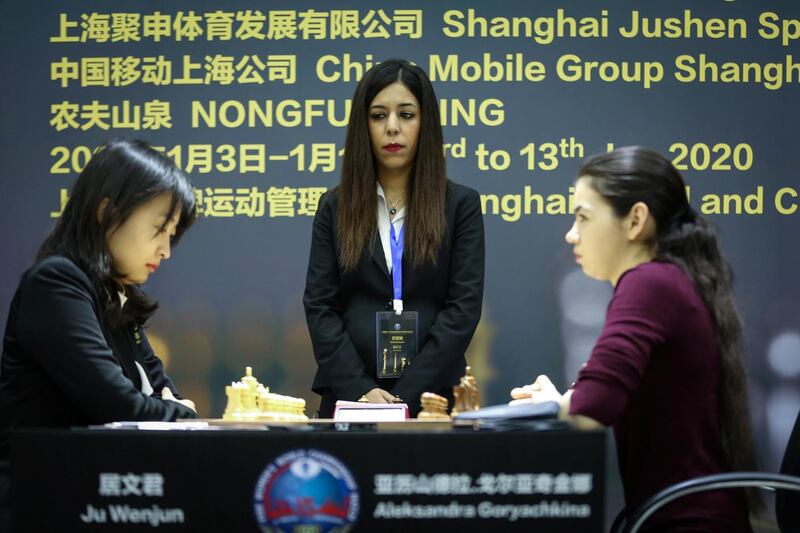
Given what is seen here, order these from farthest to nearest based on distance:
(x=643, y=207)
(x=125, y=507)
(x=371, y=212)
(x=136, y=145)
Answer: (x=371, y=212), (x=136, y=145), (x=643, y=207), (x=125, y=507)

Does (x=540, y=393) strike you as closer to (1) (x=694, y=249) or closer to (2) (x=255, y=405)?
(1) (x=694, y=249)

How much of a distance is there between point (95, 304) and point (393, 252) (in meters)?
1.40

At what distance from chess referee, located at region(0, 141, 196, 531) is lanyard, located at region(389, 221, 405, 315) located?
1.02 m

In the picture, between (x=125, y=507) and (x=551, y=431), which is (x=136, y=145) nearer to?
(x=125, y=507)

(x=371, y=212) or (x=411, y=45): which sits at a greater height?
(x=411, y=45)

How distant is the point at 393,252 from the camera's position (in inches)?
138

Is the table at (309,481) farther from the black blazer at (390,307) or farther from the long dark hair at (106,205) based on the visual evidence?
the black blazer at (390,307)

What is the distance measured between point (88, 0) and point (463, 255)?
7.93 ft

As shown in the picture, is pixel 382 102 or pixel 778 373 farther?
pixel 778 373

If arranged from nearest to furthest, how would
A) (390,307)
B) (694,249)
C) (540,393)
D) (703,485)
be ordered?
1. (703,485)
2. (694,249)
3. (540,393)
4. (390,307)

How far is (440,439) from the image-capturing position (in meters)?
1.65

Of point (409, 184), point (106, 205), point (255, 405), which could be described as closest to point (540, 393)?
point (255, 405)

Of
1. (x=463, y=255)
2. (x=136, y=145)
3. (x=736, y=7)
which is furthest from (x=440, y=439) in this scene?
(x=736, y=7)

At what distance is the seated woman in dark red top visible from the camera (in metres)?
1.90
